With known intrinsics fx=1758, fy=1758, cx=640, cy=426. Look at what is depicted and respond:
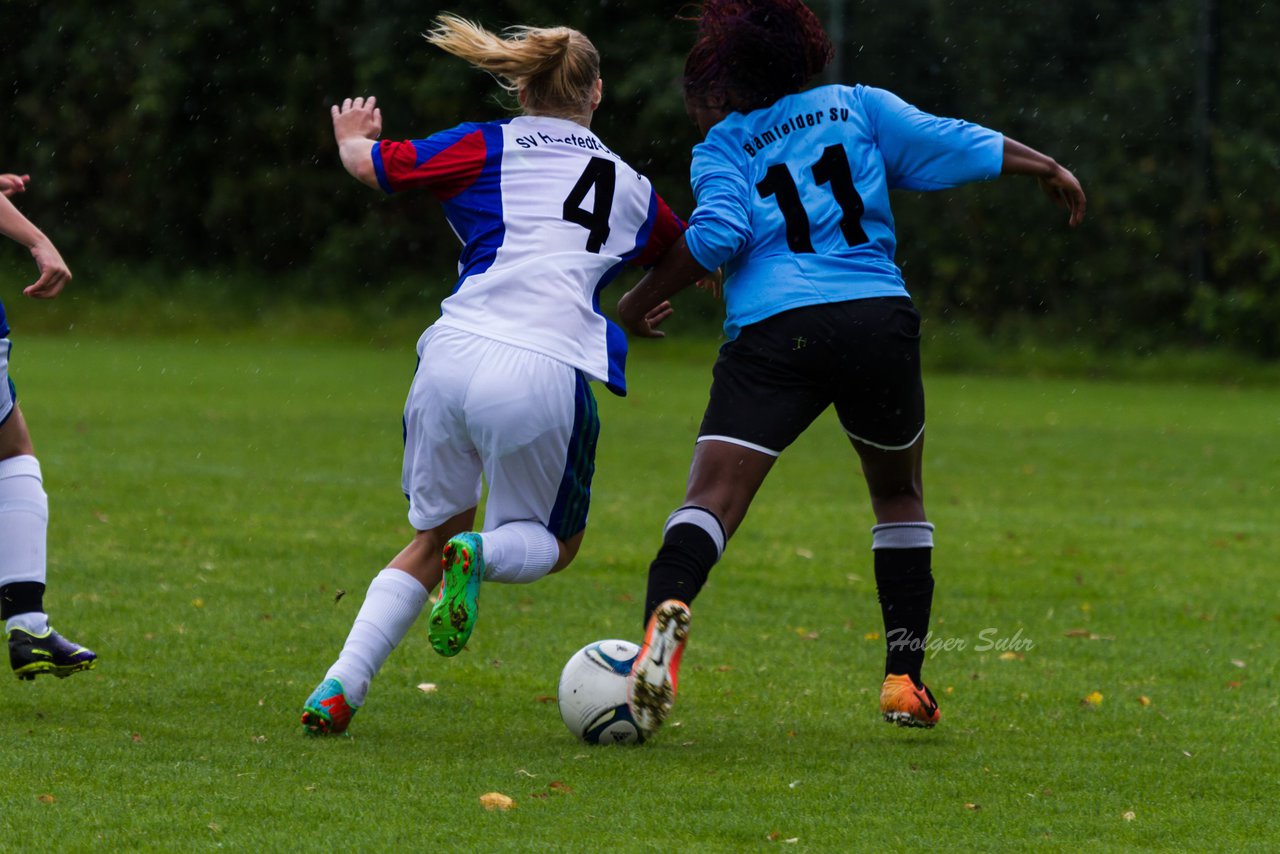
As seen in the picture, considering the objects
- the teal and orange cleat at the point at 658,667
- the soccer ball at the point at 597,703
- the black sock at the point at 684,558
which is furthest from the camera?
the soccer ball at the point at 597,703

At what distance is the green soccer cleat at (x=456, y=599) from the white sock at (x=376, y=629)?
1.43 feet

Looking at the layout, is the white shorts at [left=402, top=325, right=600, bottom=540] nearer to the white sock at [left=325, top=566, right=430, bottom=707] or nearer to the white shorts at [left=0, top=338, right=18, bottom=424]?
the white sock at [left=325, top=566, right=430, bottom=707]

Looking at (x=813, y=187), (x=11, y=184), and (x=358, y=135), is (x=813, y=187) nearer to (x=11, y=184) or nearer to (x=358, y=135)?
(x=358, y=135)

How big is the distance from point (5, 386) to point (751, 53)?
227 cm

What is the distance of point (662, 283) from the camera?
4746 mm

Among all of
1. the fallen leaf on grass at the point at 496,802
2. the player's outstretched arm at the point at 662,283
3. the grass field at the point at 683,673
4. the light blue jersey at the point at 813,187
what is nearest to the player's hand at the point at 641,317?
the player's outstretched arm at the point at 662,283

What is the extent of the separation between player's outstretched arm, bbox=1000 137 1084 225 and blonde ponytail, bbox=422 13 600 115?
1.14 metres

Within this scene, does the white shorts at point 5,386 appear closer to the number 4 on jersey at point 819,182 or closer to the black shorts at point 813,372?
the black shorts at point 813,372

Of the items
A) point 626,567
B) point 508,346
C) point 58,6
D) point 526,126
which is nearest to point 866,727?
point 508,346

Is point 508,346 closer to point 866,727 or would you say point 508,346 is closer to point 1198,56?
point 866,727

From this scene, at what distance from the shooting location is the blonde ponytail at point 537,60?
455 centimetres

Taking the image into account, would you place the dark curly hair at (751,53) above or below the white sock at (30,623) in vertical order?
above

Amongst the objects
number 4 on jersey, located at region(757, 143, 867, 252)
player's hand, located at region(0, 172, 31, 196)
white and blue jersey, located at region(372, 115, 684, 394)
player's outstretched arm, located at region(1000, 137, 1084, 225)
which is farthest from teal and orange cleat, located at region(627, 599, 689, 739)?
player's hand, located at region(0, 172, 31, 196)

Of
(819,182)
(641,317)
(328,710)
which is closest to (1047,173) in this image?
(819,182)
